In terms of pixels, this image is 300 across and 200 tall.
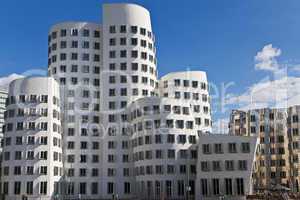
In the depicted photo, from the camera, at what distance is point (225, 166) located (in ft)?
293

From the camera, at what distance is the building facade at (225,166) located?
287 feet

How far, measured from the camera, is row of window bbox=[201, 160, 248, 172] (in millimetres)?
88144

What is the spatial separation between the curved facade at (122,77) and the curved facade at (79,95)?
2899 millimetres

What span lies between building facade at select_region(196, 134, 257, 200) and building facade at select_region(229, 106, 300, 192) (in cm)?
4373

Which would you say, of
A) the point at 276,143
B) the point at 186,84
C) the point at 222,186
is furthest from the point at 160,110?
the point at 276,143

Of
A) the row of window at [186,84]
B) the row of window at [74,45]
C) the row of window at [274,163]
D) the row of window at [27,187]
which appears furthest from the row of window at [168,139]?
the row of window at [274,163]

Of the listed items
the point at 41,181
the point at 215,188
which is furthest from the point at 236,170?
the point at 41,181

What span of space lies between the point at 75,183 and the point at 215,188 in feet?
124

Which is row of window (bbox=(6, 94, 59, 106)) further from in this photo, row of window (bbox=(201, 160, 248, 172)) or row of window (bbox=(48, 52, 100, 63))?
row of window (bbox=(201, 160, 248, 172))

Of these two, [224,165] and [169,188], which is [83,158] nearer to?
[169,188]

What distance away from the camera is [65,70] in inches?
4478

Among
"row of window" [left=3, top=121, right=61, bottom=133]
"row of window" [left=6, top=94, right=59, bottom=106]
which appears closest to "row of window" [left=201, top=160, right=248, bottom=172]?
"row of window" [left=3, top=121, right=61, bottom=133]

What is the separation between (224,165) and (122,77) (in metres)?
39.3

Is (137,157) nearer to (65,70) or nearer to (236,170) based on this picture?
(236,170)
